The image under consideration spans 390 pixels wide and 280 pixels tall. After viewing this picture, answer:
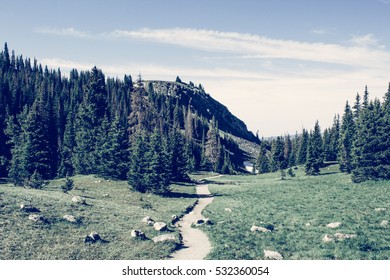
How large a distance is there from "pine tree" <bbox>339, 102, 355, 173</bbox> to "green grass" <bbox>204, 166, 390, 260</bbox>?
22622 mm

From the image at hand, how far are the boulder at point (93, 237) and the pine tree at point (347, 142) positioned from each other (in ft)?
170

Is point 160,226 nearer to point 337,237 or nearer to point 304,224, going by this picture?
point 304,224

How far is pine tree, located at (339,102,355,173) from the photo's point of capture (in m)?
66.2

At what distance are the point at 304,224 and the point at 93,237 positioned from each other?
1807cm

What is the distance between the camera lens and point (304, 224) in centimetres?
2659

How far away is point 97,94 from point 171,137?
2122cm

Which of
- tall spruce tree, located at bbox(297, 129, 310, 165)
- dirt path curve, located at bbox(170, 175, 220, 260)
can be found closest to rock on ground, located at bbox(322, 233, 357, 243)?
dirt path curve, located at bbox(170, 175, 220, 260)

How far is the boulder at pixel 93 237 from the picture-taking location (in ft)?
69.6

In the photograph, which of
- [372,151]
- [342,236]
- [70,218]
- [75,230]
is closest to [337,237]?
[342,236]

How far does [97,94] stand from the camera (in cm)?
6950

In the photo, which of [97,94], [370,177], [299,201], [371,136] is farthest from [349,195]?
[97,94]

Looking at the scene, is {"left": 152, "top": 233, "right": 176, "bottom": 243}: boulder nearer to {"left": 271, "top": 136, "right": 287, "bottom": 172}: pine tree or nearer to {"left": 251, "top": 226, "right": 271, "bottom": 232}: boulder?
{"left": 251, "top": 226, "right": 271, "bottom": 232}: boulder

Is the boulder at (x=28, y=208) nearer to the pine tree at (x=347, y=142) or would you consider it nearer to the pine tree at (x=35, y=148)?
the pine tree at (x=35, y=148)
